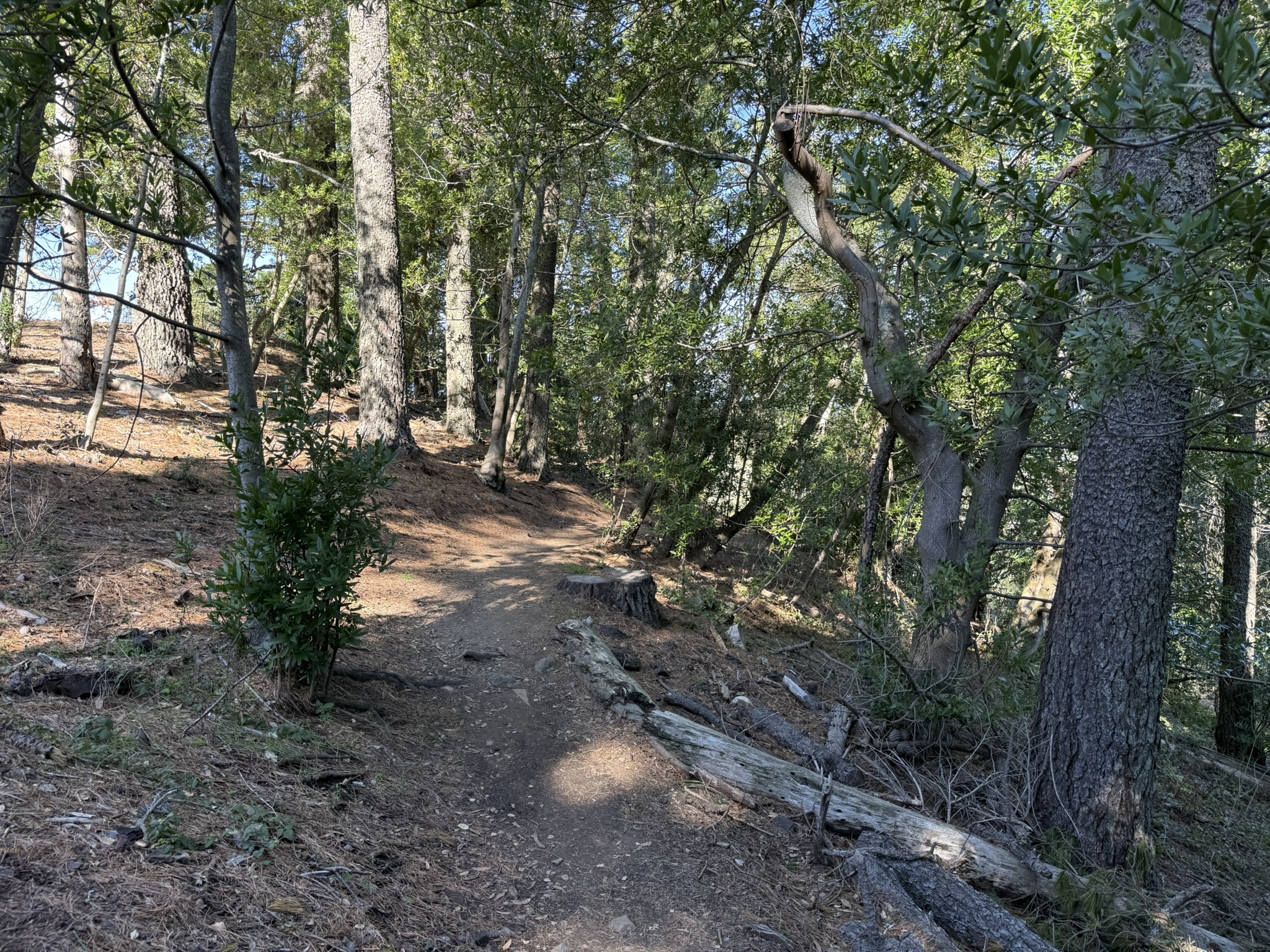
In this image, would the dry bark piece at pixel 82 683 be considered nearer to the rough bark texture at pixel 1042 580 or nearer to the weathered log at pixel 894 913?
the weathered log at pixel 894 913

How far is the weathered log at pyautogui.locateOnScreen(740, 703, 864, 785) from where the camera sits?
584 cm

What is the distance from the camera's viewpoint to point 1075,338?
379 centimetres

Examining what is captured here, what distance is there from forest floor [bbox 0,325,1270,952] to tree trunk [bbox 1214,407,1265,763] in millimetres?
2903

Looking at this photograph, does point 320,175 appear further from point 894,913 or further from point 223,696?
point 894,913

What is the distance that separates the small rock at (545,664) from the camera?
6.38m

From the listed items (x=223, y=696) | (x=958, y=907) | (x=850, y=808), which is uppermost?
(x=223, y=696)

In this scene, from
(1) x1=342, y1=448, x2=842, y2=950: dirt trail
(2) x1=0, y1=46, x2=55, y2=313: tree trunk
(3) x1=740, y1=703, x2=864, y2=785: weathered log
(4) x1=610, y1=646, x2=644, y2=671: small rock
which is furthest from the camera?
(4) x1=610, y1=646, x2=644, y2=671: small rock

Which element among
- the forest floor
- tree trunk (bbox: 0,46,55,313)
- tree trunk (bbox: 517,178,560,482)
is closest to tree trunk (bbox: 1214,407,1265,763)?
the forest floor

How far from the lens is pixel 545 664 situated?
6449 millimetres

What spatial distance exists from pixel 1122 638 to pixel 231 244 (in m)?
6.17

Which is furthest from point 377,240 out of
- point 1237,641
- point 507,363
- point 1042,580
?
point 1237,641

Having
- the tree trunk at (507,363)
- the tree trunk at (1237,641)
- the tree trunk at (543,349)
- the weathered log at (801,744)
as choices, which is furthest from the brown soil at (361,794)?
the tree trunk at (1237,641)

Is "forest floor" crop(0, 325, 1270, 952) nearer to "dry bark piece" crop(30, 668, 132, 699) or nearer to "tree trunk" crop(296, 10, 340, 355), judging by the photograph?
"dry bark piece" crop(30, 668, 132, 699)

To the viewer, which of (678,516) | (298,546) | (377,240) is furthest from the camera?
(377,240)
